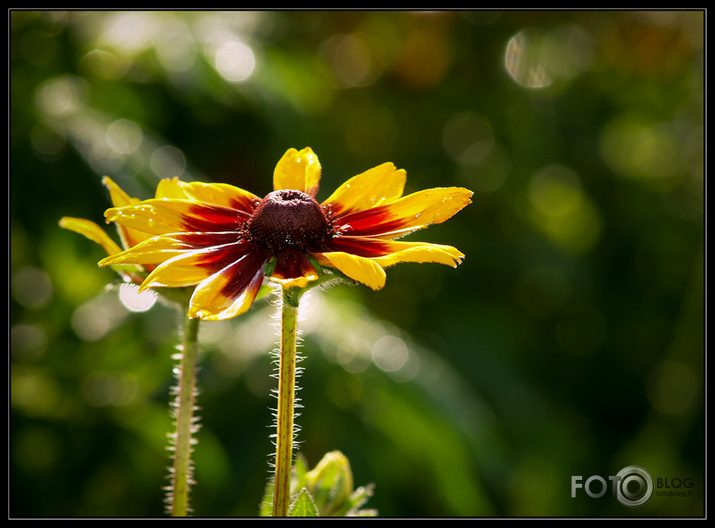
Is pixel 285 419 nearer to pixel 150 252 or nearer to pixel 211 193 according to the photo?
pixel 150 252

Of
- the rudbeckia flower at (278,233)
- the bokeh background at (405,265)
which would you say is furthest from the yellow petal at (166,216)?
the bokeh background at (405,265)

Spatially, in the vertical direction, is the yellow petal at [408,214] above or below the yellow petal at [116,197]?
below

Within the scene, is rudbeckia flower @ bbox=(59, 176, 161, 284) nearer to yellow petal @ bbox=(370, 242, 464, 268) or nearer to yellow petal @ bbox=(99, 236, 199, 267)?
yellow petal @ bbox=(99, 236, 199, 267)

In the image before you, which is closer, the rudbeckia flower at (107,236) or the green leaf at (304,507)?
the green leaf at (304,507)

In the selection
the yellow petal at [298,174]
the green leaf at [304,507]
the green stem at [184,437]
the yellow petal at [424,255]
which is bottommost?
the green leaf at [304,507]

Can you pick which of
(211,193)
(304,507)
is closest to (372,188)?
(211,193)

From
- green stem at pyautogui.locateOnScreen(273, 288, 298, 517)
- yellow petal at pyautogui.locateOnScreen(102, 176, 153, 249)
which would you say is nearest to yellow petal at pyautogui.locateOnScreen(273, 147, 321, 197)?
yellow petal at pyautogui.locateOnScreen(102, 176, 153, 249)

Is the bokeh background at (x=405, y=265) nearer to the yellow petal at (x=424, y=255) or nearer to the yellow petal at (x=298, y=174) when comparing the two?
the yellow petal at (x=298, y=174)
